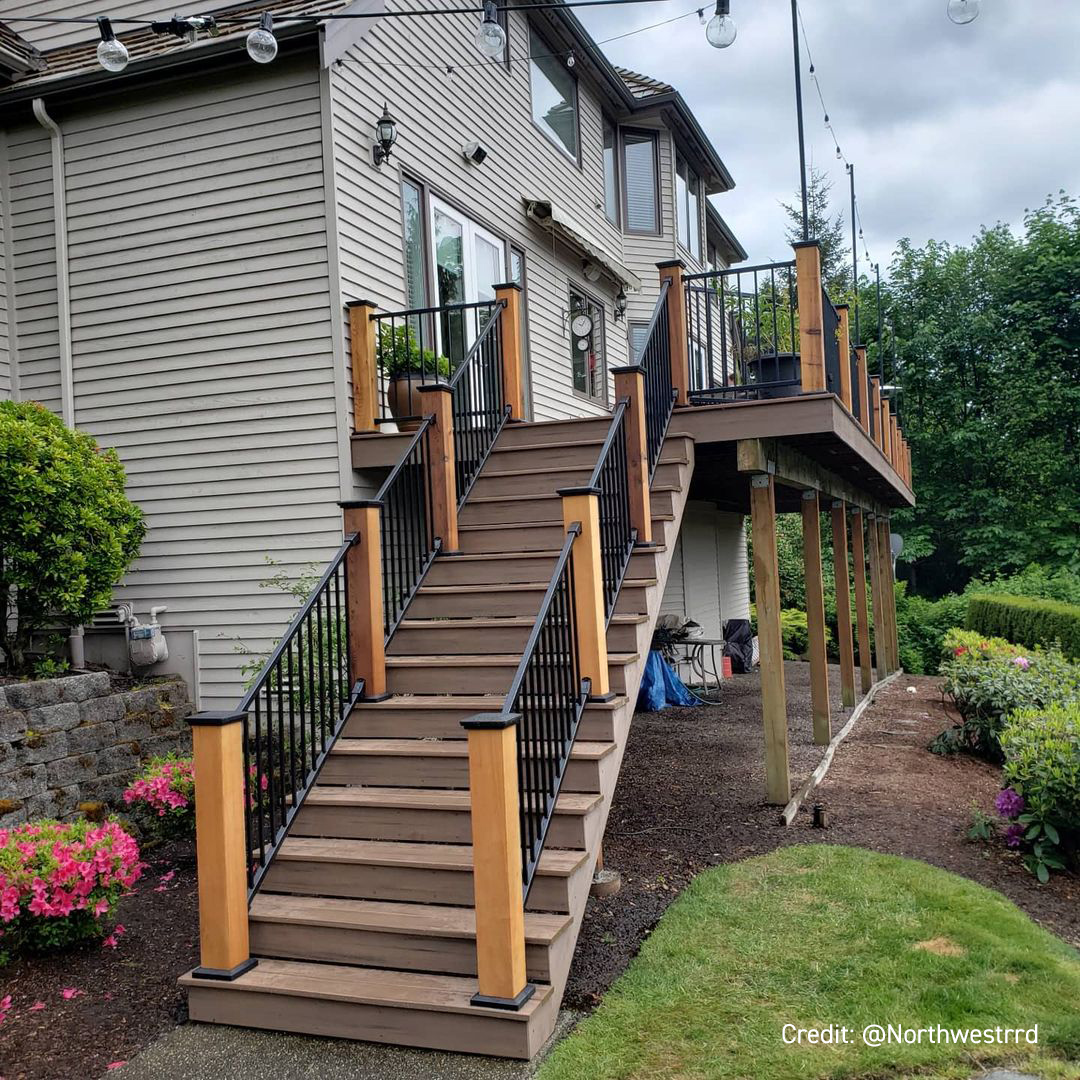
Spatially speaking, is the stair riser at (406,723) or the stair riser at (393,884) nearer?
the stair riser at (393,884)

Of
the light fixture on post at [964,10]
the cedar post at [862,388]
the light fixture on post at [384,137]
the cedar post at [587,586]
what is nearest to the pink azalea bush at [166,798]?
the cedar post at [587,586]

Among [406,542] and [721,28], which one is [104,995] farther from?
[721,28]

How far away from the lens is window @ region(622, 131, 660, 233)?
15.0 meters

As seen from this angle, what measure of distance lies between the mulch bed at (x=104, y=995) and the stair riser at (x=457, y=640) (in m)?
1.81

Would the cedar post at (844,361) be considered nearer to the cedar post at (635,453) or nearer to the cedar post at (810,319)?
the cedar post at (810,319)

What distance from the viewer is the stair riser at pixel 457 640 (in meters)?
5.41

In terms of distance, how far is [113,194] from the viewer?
7.85 m

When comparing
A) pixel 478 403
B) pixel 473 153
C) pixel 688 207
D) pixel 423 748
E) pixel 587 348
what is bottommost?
pixel 423 748

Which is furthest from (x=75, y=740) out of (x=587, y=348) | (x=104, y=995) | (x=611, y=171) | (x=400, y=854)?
(x=611, y=171)

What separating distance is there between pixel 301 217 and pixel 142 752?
4.09m

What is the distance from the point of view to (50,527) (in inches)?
258

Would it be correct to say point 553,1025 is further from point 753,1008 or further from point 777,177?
point 777,177

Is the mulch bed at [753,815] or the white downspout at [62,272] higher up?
the white downspout at [62,272]

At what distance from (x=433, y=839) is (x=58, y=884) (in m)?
1.77
